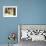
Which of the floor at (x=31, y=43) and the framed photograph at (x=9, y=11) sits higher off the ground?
the framed photograph at (x=9, y=11)

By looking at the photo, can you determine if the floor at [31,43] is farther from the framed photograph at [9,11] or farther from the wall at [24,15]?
the framed photograph at [9,11]

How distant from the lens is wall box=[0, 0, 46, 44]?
4484mm

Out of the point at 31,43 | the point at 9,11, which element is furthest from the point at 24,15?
the point at 31,43

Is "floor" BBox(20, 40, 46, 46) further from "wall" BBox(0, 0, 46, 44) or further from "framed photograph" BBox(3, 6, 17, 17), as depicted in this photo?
"framed photograph" BBox(3, 6, 17, 17)

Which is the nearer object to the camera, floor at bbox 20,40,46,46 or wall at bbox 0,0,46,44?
floor at bbox 20,40,46,46

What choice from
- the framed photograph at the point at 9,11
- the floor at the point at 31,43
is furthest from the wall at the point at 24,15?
the floor at the point at 31,43

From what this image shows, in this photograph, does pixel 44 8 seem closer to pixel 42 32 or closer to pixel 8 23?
pixel 42 32

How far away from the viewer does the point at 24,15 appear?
4.50 meters

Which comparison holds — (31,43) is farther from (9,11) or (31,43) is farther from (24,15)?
(9,11)

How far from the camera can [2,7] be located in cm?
448

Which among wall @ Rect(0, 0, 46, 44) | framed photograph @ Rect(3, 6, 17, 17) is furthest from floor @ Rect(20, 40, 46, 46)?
framed photograph @ Rect(3, 6, 17, 17)

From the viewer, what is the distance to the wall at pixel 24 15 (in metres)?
4.48

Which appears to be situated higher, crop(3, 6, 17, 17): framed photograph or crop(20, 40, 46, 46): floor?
crop(3, 6, 17, 17): framed photograph

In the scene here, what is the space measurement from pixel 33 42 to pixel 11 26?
936 mm
